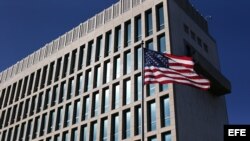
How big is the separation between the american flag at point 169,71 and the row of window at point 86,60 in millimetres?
19028

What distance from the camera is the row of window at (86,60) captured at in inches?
1737

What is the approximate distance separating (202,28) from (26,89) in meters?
28.8

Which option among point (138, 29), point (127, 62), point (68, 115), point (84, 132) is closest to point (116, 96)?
point (127, 62)

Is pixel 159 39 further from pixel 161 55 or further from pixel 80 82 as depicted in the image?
pixel 161 55

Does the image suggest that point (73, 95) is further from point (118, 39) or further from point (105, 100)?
point (118, 39)

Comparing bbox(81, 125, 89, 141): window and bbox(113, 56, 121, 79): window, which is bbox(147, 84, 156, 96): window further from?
bbox(81, 125, 89, 141): window

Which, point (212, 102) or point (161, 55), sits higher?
point (212, 102)

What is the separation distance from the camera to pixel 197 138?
3872 cm

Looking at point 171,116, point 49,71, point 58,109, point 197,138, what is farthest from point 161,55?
point 49,71

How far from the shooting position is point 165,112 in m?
37.5

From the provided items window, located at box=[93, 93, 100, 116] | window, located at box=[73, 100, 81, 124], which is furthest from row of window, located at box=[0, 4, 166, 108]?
window, located at box=[73, 100, 81, 124]

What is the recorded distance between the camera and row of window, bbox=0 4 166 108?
145 feet

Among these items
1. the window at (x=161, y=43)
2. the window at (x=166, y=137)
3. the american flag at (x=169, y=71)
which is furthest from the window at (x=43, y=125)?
the american flag at (x=169, y=71)

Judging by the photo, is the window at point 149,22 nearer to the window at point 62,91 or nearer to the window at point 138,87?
the window at point 138,87
